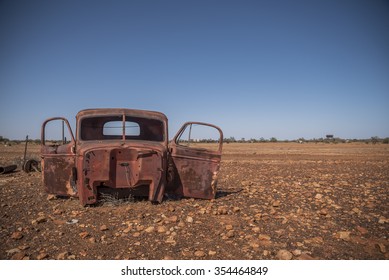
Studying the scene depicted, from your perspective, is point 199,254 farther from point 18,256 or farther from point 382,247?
point 382,247

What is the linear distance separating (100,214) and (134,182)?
73 centimetres

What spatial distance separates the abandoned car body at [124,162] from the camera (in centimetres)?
407

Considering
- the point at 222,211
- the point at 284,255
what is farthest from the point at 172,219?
the point at 284,255

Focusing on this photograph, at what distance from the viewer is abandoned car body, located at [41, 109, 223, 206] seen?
4070 millimetres

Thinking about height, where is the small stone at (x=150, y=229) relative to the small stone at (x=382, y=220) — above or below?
below

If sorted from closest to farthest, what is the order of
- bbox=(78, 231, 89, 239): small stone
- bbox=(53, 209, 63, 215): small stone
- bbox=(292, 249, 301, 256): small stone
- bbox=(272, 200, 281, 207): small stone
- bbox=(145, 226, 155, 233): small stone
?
bbox=(292, 249, 301, 256): small stone < bbox=(78, 231, 89, 239): small stone < bbox=(145, 226, 155, 233): small stone < bbox=(53, 209, 63, 215): small stone < bbox=(272, 200, 281, 207): small stone

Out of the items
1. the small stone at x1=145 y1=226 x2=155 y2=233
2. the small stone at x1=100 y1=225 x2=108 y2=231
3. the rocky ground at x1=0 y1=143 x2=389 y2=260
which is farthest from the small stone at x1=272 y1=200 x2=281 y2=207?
the small stone at x1=100 y1=225 x2=108 y2=231

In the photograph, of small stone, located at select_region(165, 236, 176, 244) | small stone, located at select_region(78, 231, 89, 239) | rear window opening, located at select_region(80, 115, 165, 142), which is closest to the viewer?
small stone, located at select_region(165, 236, 176, 244)

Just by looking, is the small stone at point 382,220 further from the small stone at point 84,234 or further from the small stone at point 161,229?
the small stone at point 84,234

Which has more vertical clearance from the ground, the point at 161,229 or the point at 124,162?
the point at 124,162

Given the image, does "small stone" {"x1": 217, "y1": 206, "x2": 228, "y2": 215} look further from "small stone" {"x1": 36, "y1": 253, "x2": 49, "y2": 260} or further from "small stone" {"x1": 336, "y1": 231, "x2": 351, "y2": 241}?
"small stone" {"x1": 36, "y1": 253, "x2": 49, "y2": 260}

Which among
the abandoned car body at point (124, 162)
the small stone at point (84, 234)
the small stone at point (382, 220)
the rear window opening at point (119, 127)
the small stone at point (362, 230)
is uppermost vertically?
the rear window opening at point (119, 127)

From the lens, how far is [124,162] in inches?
162

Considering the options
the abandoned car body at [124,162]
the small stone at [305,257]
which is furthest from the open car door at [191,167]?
the small stone at [305,257]
